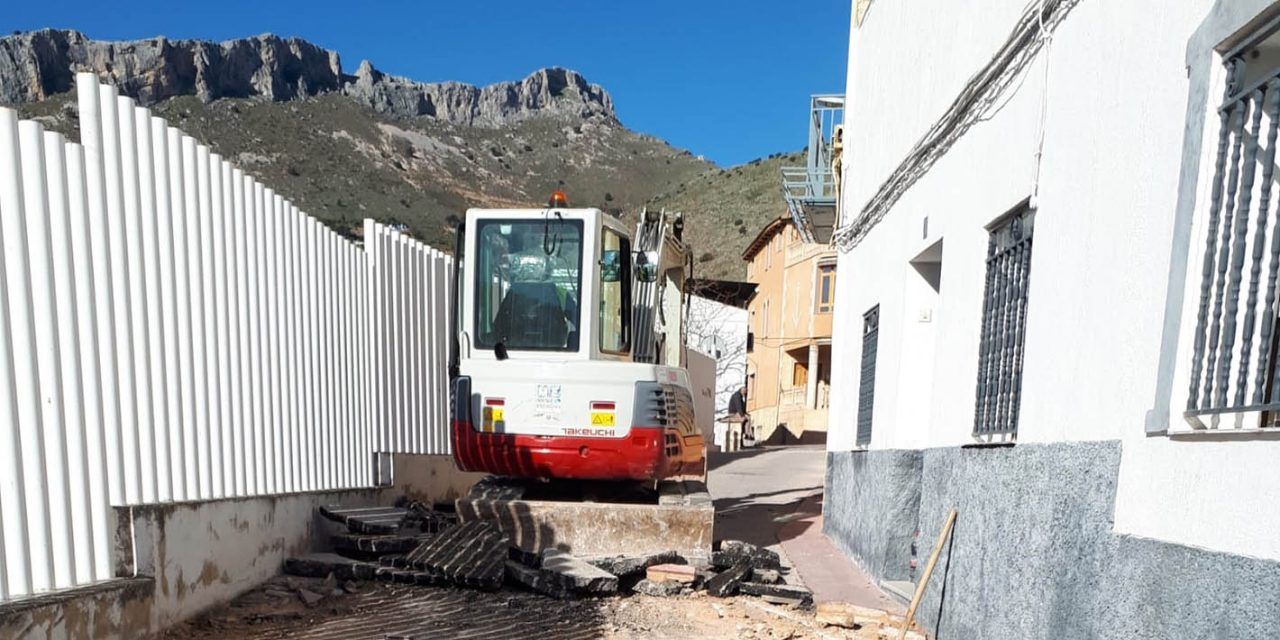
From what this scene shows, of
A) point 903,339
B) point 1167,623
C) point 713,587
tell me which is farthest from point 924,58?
point 1167,623

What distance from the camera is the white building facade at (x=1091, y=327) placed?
2.44 meters

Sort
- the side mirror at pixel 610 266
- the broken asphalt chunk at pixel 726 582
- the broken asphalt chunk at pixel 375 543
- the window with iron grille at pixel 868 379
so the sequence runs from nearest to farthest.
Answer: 1. the broken asphalt chunk at pixel 726 582
2. the broken asphalt chunk at pixel 375 543
3. the side mirror at pixel 610 266
4. the window with iron grille at pixel 868 379

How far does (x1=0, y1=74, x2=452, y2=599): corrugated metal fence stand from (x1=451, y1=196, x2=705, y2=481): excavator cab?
4.07 feet

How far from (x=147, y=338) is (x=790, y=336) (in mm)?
30192

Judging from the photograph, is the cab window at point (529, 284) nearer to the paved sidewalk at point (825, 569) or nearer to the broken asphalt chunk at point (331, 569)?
the broken asphalt chunk at point (331, 569)

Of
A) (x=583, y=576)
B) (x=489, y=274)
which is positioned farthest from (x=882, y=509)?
(x=489, y=274)

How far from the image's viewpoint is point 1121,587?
→ 9.70 ft

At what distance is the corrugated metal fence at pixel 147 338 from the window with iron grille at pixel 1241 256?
15.9 feet

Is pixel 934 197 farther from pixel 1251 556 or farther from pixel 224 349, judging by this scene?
pixel 224 349

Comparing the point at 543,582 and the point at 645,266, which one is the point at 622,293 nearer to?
the point at 645,266

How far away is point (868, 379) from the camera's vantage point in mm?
8227

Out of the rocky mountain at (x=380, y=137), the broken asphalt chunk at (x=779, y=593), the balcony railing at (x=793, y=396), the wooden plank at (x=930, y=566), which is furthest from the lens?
the rocky mountain at (x=380, y=137)

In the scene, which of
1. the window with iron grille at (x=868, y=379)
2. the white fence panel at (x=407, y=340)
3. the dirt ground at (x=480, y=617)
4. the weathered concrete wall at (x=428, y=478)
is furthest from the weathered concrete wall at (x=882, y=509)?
the white fence panel at (x=407, y=340)

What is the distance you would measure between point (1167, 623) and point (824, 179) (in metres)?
10.4
